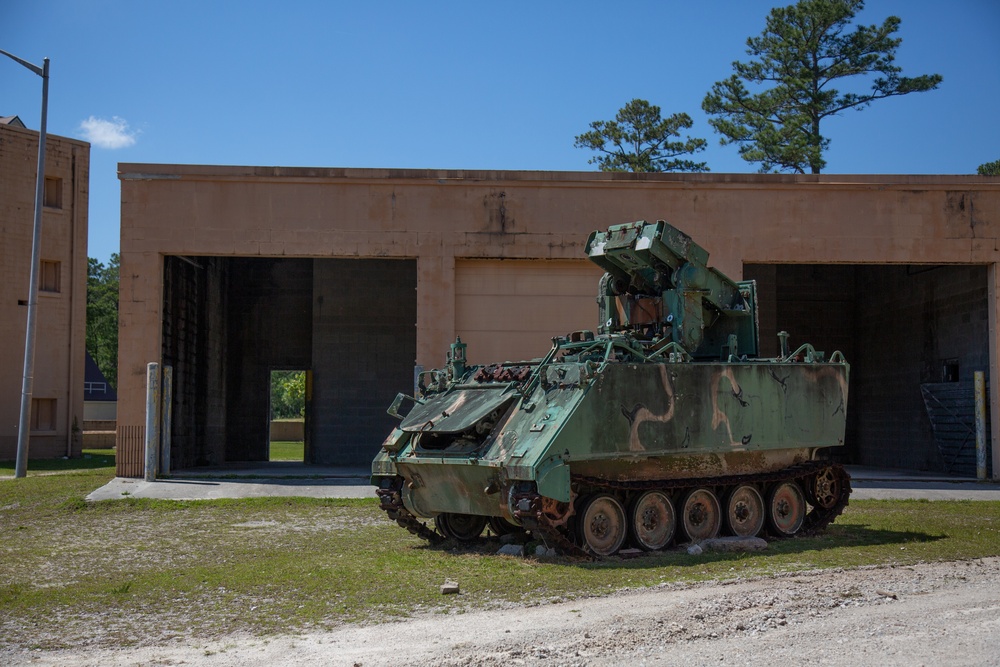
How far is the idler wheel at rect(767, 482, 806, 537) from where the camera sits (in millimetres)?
13430

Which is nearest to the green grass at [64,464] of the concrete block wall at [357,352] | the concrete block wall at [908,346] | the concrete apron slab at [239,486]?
the concrete apron slab at [239,486]

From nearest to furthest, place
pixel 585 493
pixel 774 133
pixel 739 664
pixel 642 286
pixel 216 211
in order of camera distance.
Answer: pixel 739 664, pixel 585 493, pixel 642 286, pixel 216 211, pixel 774 133

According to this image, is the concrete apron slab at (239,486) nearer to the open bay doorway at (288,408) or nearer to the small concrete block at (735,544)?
the small concrete block at (735,544)

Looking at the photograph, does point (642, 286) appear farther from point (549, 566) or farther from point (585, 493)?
point (549, 566)

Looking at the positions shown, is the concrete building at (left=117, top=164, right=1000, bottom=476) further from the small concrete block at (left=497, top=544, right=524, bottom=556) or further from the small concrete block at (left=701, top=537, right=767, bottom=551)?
the small concrete block at (left=701, top=537, right=767, bottom=551)

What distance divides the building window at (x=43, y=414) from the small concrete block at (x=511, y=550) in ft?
83.0

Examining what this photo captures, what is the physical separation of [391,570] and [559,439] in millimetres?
2125

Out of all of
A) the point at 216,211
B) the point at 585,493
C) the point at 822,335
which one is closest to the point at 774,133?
the point at 822,335

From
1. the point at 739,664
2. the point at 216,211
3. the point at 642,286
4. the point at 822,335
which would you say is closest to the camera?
the point at 739,664

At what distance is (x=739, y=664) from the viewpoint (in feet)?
21.9

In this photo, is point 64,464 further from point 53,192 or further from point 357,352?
point 53,192

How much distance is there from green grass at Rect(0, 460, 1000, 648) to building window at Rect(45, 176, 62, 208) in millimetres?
19067

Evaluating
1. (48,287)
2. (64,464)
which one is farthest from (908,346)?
(48,287)

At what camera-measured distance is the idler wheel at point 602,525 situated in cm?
1136
